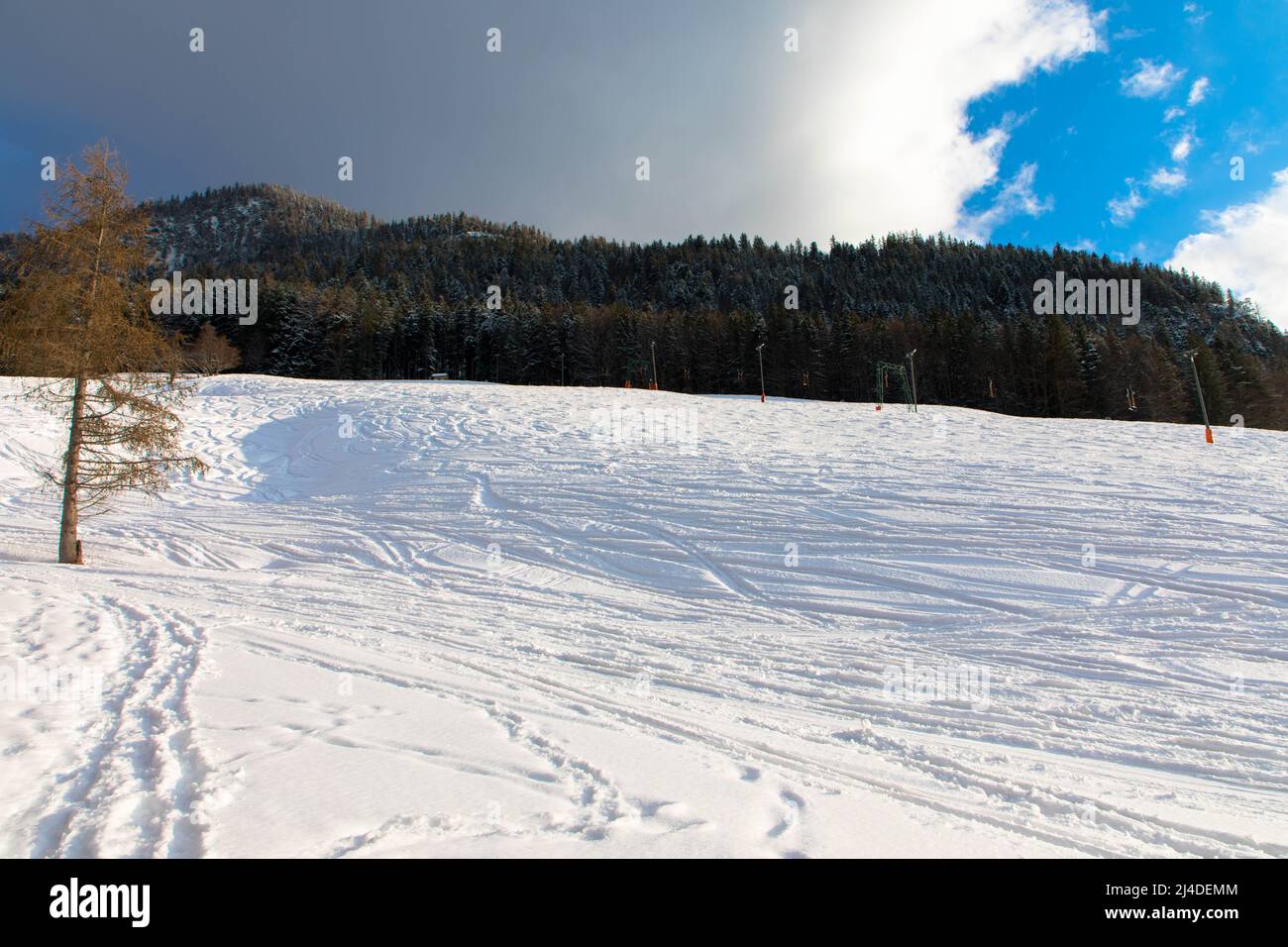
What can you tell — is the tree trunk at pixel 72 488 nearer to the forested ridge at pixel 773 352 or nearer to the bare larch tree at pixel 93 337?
the bare larch tree at pixel 93 337

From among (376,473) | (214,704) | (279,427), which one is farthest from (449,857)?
(279,427)

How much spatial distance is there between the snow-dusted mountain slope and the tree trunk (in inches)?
26.8

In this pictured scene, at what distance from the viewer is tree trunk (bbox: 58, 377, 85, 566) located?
11.2 metres

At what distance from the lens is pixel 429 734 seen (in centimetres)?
381

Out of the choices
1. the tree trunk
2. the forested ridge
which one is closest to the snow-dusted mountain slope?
the tree trunk

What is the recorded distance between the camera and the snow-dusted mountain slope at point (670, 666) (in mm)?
2836

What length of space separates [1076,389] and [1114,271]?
117 meters

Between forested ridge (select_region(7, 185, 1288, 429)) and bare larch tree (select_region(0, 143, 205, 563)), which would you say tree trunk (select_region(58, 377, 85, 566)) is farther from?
forested ridge (select_region(7, 185, 1288, 429))

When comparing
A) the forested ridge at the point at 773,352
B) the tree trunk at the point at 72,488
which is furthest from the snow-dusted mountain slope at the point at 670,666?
the forested ridge at the point at 773,352

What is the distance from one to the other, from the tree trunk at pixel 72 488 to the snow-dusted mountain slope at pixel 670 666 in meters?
0.68

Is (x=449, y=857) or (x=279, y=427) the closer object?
(x=449, y=857)

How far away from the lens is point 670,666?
19.8 feet

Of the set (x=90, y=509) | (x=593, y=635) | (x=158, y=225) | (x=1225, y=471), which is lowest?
(x=593, y=635)

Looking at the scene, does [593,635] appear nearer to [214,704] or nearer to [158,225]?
[214,704]
